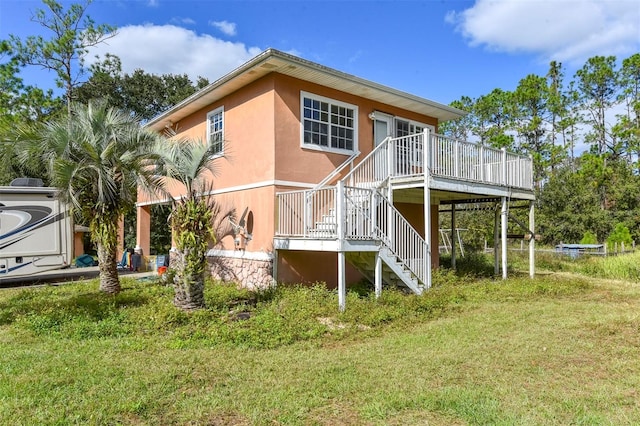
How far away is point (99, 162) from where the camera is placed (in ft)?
31.2

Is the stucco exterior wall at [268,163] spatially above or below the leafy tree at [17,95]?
below

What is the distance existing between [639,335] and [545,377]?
2999mm

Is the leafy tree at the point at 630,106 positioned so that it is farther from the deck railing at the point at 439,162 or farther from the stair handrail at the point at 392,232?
the stair handrail at the point at 392,232

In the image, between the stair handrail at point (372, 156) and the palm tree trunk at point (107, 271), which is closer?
the palm tree trunk at point (107, 271)

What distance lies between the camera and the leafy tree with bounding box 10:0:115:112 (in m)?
23.1

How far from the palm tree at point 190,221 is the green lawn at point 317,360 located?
55 centimetres

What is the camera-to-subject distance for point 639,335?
6.78 meters

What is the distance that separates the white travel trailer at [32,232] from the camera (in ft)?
38.2

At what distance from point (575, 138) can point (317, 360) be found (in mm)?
34324

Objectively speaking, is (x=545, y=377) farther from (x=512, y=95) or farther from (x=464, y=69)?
(x=512, y=95)

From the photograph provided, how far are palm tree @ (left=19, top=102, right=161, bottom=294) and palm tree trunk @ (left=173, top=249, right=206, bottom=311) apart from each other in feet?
8.48

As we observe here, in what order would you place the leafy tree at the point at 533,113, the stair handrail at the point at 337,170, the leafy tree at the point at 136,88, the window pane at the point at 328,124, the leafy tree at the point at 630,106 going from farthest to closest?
the leafy tree at the point at 533,113 < the leafy tree at the point at 630,106 < the leafy tree at the point at 136,88 < the window pane at the point at 328,124 < the stair handrail at the point at 337,170

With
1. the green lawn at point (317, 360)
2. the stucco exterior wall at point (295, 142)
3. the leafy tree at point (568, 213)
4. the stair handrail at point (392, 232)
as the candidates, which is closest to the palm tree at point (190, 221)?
the green lawn at point (317, 360)

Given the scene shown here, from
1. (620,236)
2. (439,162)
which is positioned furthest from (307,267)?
(620,236)
